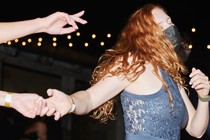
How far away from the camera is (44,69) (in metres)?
7.40

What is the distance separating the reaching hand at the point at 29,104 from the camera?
1730 millimetres

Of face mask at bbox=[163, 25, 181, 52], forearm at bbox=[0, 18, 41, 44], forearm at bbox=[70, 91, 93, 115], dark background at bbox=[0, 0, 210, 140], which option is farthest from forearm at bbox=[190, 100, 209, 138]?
dark background at bbox=[0, 0, 210, 140]

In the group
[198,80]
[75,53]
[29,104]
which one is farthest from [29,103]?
[75,53]

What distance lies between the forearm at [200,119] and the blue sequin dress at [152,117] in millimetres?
163

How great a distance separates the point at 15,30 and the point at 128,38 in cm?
51

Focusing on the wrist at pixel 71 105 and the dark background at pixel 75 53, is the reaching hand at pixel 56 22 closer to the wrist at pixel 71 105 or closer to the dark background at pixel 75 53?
the wrist at pixel 71 105

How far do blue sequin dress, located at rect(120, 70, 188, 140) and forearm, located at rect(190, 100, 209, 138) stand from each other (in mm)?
163

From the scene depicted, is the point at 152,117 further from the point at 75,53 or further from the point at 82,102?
the point at 75,53

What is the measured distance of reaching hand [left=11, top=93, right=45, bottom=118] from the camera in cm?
173

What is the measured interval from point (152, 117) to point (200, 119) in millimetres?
297

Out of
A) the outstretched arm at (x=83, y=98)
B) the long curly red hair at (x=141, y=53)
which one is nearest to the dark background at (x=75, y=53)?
the long curly red hair at (x=141, y=53)

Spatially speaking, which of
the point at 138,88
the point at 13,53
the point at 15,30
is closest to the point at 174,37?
the point at 138,88

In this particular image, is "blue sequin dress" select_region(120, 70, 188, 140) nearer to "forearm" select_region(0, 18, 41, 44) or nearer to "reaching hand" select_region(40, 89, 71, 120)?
"reaching hand" select_region(40, 89, 71, 120)

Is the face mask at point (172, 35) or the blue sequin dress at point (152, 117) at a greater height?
the face mask at point (172, 35)
